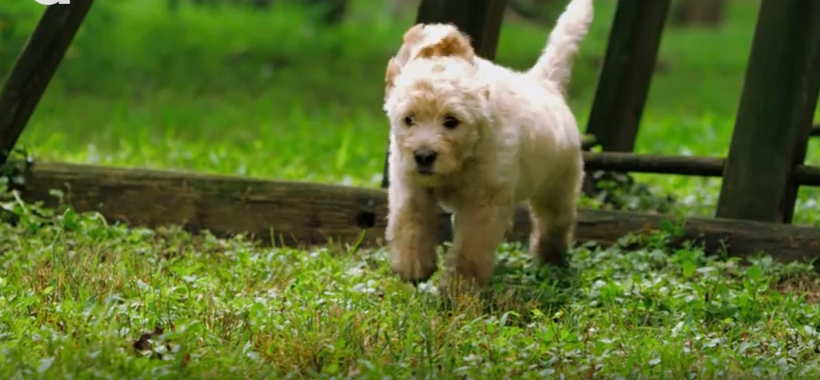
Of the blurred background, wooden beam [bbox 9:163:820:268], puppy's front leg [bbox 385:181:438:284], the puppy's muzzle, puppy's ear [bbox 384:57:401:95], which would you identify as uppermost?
puppy's ear [bbox 384:57:401:95]

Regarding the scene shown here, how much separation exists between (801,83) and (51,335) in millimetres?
3977

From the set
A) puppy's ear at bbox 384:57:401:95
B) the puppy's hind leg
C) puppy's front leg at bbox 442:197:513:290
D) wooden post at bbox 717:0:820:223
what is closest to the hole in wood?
the puppy's hind leg

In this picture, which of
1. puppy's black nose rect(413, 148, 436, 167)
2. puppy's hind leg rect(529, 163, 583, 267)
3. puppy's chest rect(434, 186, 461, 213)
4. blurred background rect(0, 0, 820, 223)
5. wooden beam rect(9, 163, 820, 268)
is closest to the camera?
puppy's black nose rect(413, 148, 436, 167)

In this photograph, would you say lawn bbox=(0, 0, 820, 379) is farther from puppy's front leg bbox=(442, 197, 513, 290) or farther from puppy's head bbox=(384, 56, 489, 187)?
puppy's head bbox=(384, 56, 489, 187)

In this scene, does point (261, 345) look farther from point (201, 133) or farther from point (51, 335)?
point (201, 133)

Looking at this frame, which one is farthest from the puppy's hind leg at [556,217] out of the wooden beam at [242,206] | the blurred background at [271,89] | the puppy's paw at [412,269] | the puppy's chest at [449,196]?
the blurred background at [271,89]

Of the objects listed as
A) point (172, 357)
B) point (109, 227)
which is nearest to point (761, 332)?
point (172, 357)

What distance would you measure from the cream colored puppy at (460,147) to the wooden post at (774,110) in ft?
3.48

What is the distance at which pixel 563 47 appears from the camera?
6.61 meters

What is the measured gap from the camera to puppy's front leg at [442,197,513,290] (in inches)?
222

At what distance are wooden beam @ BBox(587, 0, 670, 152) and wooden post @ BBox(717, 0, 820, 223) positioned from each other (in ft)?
4.97

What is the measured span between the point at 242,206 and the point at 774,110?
2.79m

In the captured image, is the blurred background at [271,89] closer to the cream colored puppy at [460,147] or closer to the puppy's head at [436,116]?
the cream colored puppy at [460,147]

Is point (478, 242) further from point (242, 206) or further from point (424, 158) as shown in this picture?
point (242, 206)
